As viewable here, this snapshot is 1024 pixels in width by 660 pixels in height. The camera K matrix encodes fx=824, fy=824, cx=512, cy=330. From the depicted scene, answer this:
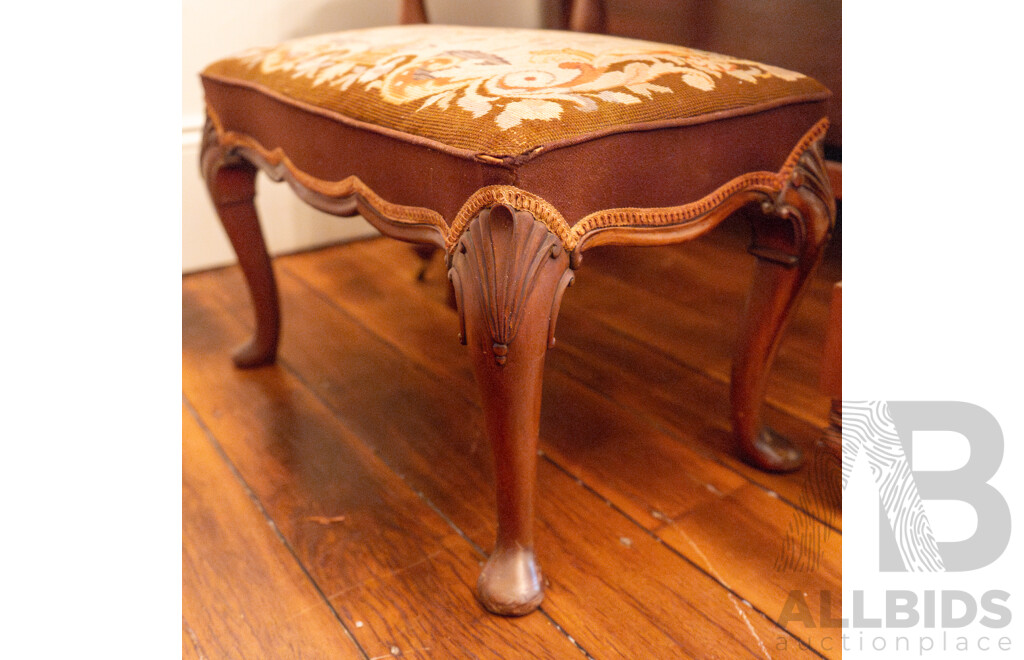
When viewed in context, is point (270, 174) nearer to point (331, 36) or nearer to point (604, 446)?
point (331, 36)

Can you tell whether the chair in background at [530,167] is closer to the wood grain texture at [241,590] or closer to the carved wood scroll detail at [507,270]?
the carved wood scroll detail at [507,270]

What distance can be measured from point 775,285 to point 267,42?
3.62ft

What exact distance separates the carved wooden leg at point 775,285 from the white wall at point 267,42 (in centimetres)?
93

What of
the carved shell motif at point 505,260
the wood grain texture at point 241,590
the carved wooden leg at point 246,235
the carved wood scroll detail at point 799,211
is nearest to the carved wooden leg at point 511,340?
the carved shell motif at point 505,260

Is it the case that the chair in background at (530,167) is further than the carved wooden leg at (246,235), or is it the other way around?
the carved wooden leg at (246,235)

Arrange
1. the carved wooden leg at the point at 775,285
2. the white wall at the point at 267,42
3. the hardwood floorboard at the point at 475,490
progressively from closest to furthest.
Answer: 1. the hardwood floorboard at the point at 475,490
2. the carved wooden leg at the point at 775,285
3. the white wall at the point at 267,42

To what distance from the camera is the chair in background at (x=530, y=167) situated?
60cm

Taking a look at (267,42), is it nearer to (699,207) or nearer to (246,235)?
(246,235)

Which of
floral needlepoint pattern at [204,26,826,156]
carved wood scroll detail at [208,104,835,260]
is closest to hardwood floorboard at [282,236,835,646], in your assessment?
carved wood scroll detail at [208,104,835,260]

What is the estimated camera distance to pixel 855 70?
0.69 meters

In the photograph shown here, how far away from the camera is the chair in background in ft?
1.96

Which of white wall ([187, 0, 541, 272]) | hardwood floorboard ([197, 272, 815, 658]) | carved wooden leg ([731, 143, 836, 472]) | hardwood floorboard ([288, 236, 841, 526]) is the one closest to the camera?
hardwood floorboard ([197, 272, 815, 658])

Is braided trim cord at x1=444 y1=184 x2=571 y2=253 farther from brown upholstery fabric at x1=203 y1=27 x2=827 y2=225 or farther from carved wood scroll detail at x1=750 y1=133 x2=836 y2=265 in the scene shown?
carved wood scroll detail at x1=750 y1=133 x2=836 y2=265

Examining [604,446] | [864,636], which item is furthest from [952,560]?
[604,446]
